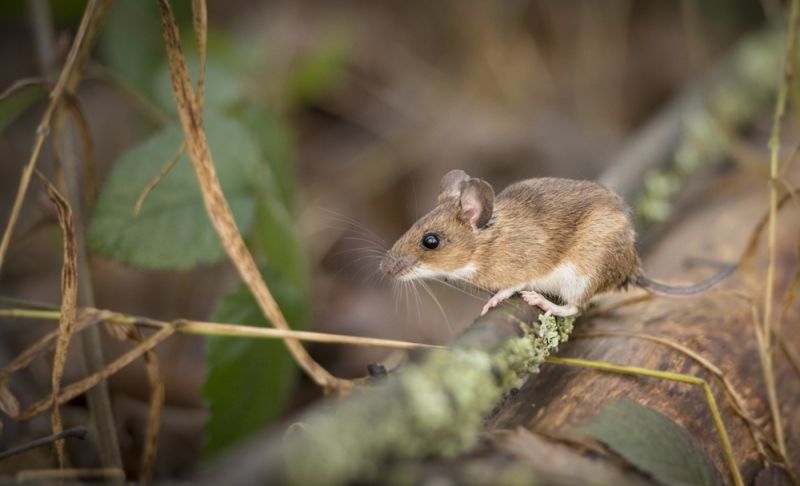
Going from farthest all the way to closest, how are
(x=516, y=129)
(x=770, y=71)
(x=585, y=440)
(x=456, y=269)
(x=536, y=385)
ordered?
(x=516, y=129)
(x=770, y=71)
(x=456, y=269)
(x=536, y=385)
(x=585, y=440)

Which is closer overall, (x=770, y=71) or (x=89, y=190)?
(x=89, y=190)

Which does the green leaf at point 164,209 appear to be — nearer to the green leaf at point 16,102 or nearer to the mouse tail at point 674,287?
the green leaf at point 16,102

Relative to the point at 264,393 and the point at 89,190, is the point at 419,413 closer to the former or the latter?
the point at 264,393

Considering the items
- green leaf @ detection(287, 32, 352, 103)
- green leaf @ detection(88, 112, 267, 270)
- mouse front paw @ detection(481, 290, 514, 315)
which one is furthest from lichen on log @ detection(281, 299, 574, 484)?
green leaf @ detection(287, 32, 352, 103)

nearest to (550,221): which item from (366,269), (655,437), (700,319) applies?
(700,319)

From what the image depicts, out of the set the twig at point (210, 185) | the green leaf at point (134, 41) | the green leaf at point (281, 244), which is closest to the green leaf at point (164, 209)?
the green leaf at point (281, 244)

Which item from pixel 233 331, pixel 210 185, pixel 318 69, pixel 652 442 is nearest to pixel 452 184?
pixel 210 185
